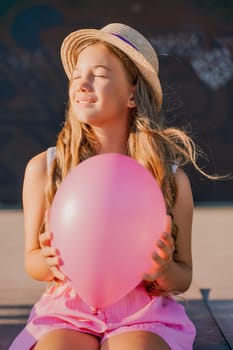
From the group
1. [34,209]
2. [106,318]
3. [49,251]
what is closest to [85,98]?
[34,209]

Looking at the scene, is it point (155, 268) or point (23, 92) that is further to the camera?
point (23, 92)

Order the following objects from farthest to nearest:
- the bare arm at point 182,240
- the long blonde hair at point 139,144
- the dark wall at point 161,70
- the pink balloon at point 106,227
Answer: the dark wall at point 161,70 → the long blonde hair at point 139,144 → the bare arm at point 182,240 → the pink balloon at point 106,227

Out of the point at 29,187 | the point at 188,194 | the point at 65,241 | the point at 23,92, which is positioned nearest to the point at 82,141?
the point at 29,187

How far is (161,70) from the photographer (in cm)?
874

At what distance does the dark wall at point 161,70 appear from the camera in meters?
8.67

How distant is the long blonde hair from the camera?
8.86 ft

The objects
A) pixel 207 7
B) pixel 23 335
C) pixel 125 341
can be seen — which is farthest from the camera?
pixel 207 7

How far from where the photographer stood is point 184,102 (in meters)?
8.86

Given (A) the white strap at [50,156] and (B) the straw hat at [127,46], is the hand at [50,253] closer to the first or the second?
(A) the white strap at [50,156]

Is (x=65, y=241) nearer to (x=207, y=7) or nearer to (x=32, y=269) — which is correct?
(x=32, y=269)

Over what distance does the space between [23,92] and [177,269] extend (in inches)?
255

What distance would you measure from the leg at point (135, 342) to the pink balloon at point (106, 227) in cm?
21

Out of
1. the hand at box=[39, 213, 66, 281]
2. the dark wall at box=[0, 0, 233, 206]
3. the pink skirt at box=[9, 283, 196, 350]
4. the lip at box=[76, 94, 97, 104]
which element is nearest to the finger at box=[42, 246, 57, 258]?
the hand at box=[39, 213, 66, 281]

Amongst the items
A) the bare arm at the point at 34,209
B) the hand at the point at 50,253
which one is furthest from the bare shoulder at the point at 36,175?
the hand at the point at 50,253
